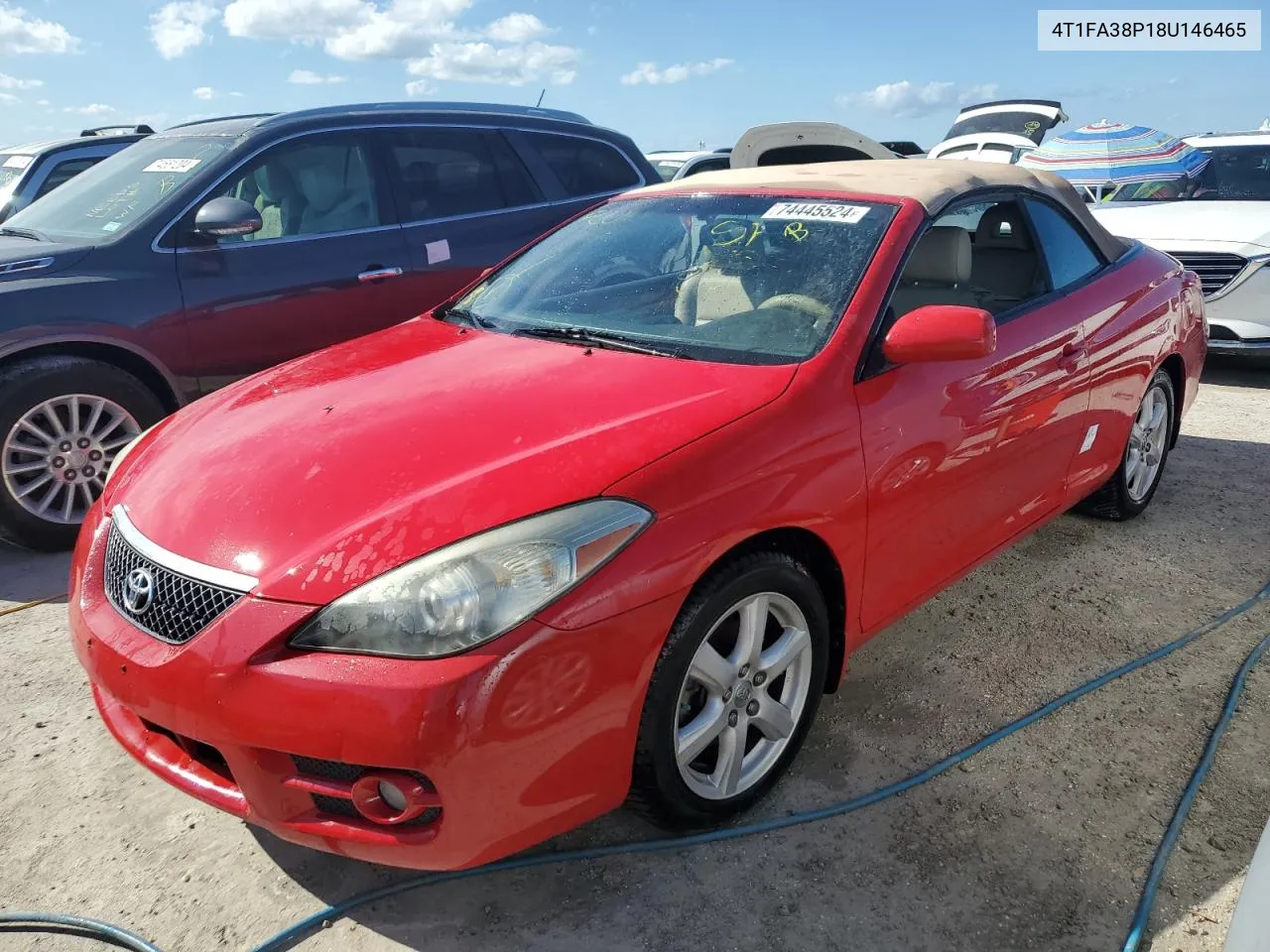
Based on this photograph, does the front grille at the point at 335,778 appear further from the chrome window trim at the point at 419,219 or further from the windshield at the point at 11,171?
the windshield at the point at 11,171

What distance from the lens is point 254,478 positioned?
2182mm

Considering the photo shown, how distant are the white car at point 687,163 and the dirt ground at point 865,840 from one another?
26.9 ft

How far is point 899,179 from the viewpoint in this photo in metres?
3.06

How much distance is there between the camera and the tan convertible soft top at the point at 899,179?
297 cm

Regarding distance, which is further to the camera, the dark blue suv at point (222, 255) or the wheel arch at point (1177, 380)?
the wheel arch at point (1177, 380)

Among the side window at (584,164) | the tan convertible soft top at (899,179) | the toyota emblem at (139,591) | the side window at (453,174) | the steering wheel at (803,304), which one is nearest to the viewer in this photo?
the toyota emblem at (139,591)

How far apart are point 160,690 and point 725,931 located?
123cm

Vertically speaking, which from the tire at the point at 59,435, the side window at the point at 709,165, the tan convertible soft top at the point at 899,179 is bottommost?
the tire at the point at 59,435

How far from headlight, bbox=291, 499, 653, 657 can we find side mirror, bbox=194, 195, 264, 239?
289 centimetres

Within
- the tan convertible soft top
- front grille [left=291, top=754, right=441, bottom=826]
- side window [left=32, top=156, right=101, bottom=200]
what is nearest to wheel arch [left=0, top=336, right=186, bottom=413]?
the tan convertible soft top

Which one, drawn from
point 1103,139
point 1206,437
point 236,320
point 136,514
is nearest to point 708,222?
point 136,514

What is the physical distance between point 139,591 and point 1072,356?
2.83 m

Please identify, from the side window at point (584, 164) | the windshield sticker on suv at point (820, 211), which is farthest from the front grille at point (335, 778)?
the side window at point (584, 164)

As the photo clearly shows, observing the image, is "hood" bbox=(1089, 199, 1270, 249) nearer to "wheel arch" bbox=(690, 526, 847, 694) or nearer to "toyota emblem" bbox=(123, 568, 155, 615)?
"wheel arch" bbox=(690, 526, 847, 694)
